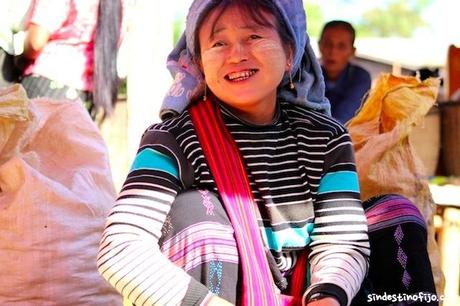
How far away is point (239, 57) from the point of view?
1703mm

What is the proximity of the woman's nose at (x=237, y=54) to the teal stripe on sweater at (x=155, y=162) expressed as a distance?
0.93ft

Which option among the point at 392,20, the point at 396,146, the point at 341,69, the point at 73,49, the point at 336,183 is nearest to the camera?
the point at 336,183

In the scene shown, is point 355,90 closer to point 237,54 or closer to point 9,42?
point 9,42

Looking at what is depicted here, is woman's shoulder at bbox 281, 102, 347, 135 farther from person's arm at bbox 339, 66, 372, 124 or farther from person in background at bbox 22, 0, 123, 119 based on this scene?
person's arm at bbox 339, 66, 372, 124

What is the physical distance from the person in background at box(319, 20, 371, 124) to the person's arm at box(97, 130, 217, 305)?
2893 mm

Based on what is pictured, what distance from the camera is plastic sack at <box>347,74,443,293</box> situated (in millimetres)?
2350

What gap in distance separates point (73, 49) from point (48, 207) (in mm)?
1446

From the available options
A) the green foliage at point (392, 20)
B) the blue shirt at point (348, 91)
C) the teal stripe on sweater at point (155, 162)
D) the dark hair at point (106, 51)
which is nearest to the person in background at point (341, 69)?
the blue shirt at point (348, 91)

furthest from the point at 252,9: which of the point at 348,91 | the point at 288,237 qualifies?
the point at 348,91

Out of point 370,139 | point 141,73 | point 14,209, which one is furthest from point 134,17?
point 14,209

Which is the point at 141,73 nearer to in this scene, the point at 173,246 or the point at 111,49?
the point at 111,49

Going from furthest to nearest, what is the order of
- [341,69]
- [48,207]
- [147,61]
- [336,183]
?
[341,69]
[147,61]
[48,207]
[336,183]

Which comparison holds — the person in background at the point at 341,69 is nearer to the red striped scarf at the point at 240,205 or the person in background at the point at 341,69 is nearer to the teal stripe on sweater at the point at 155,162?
the red striped scarf at the point at 240,205

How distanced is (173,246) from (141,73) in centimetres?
225
